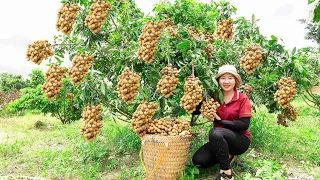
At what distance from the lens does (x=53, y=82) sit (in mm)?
2783

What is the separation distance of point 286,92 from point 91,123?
75.2 inches

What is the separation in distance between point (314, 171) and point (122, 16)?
8.67 feet

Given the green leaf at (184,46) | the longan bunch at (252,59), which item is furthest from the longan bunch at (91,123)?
the longan bunch at (252,59)

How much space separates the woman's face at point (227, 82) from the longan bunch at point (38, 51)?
64.1 inches

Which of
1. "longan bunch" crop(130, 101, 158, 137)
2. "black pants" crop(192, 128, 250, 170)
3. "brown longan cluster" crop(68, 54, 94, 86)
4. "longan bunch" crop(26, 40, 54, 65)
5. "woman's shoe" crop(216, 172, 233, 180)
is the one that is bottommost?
"woman's shoe" crop(216, 172, 233, 180)

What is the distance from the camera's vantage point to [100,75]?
123 inches

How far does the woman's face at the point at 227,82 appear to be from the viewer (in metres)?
3.11

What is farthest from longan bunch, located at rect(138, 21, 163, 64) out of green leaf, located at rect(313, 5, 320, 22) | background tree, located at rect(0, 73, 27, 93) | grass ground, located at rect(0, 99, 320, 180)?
background tree, located at rect(0, 73, 27, 93)

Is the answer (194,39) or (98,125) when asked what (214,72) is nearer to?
(194,39)

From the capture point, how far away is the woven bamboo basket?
115 inches

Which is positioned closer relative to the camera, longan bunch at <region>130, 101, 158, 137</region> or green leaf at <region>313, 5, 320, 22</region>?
green leaf at <region>313, 5, 320, 22</region>

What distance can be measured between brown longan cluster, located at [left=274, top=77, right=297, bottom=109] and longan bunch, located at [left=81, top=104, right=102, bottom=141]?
1.79 m

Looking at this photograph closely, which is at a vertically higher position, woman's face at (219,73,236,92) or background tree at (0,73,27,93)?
background tree at (0,73,27,93)

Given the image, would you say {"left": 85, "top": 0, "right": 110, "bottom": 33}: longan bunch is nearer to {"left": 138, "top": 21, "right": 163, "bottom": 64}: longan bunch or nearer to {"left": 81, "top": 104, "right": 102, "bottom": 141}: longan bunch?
{"left": 138, "top": 21, "right": 163, "bottom": 64}: longan bunch
